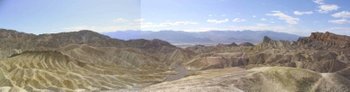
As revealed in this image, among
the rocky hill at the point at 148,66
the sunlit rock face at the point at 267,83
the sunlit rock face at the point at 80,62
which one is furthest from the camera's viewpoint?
the sunlit rock face at the point at 80,62

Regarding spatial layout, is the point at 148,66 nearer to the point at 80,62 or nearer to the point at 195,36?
the point at 80,62

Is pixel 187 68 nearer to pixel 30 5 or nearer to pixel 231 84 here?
pixel 231 84

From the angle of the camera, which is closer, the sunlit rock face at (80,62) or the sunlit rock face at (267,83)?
the sunlit rock face at (267,83)

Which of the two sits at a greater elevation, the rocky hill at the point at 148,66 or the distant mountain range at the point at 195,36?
the distant mountain range at the point at 195,36

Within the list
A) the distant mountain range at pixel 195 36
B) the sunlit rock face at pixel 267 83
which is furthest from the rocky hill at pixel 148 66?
the distant mountain range at pixel 195 36

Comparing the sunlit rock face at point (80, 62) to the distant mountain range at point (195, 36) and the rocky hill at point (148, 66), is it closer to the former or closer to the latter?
the rocky hill at point (148, 66)

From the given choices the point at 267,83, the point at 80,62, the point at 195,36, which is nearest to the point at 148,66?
the point at 80,62

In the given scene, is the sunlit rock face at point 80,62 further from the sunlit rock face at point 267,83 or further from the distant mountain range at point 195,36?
the sunlit rock face at point 267,83

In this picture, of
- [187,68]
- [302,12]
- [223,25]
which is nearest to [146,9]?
[187,68]

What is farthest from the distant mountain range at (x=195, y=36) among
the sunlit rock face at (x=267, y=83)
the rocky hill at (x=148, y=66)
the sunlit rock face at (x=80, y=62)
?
the sunlit rock face at (x=267, y=83)

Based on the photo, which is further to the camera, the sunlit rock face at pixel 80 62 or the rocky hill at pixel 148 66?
the sunlit rock face at pixel 80 62

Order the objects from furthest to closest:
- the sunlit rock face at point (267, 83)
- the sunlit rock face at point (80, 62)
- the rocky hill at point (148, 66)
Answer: the sunlit rock face at point (80, 62) < the rocky hill at point (148, 66) < the sunlit rock face at point (267, 83)
